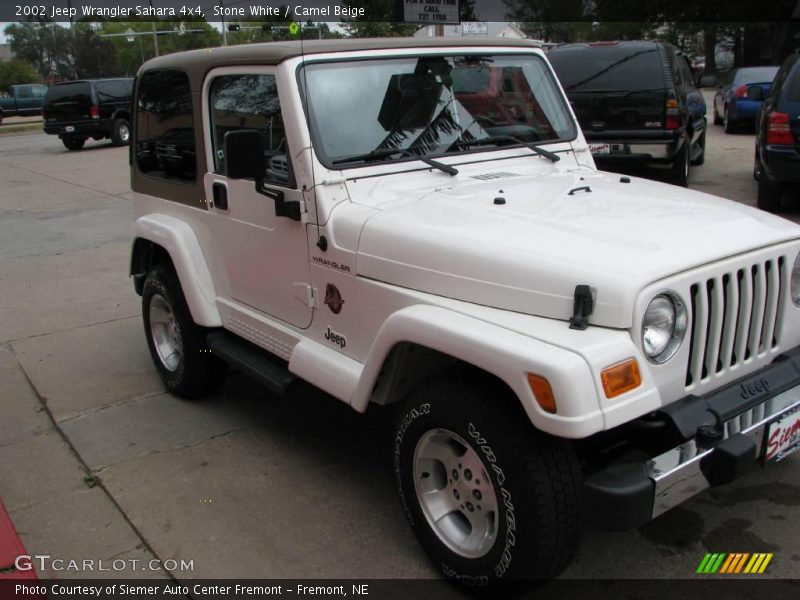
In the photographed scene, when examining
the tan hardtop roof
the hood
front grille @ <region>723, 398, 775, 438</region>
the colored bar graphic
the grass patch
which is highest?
the tan hardtop roof

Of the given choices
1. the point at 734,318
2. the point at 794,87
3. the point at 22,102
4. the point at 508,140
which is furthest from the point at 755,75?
the point at 22,102

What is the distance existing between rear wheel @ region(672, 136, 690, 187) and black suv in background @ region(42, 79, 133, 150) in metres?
17.0

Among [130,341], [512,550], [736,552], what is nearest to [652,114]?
[130,341]

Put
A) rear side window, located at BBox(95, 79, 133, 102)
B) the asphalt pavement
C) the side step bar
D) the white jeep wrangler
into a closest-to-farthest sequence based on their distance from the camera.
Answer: the white jeep wrangler → the asphalt pavement → the side step bar → rear side window, located at BBox(95, 79, 133, 102)

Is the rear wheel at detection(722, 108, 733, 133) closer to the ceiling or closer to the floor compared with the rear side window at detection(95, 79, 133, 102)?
closer to the floor

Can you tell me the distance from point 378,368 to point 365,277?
40 centimetres

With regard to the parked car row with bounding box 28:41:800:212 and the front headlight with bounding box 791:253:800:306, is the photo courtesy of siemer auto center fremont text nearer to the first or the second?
the front headlight with bounding box 791:253:800:306

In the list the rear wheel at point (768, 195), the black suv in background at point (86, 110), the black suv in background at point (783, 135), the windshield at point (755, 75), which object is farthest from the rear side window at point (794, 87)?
the black suv in background at point (86, 110)

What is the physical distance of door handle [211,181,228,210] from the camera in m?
4.16

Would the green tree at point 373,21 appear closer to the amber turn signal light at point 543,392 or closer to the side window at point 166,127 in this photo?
the side window at point 166,127

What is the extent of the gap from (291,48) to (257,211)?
2.58ft

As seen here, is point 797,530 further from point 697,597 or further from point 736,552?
point 697,597

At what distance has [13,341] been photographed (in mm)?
6383

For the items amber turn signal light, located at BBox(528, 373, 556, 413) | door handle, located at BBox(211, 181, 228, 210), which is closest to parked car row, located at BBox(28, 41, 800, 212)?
door handle, located at BBox(211, 181, 228, 210)
